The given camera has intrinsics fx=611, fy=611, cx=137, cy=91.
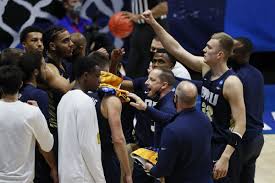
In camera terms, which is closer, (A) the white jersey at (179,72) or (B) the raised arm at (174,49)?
(B) the raised arm at (174,49)

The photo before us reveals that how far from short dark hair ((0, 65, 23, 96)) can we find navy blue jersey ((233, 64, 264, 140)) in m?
1.76

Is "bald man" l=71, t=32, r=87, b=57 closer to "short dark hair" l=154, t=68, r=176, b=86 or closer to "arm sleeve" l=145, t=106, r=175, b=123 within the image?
"short dark hair" l=154, t=68, r=176, b=86

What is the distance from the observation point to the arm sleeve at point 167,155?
371 cm

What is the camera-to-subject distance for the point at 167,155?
3740 millimetres

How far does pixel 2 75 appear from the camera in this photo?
3725mm

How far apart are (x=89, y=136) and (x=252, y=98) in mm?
1475

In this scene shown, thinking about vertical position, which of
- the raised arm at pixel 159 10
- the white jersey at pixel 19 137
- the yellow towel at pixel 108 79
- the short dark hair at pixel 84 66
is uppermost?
the raised arm at pixel 159 10

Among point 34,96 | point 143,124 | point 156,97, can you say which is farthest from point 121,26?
point 34,96

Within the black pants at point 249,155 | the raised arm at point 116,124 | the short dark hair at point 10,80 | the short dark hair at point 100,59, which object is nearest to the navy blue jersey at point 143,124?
the short dark hair at point 100,59

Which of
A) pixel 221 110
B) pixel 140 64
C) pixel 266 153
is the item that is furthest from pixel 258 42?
A: pixel 221 110

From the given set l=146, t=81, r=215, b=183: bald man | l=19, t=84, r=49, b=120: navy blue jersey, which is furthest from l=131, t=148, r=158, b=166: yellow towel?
l=19, t=84, r=49, b=120: navy blue jersey

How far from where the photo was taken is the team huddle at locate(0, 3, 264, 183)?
3768 millimetres

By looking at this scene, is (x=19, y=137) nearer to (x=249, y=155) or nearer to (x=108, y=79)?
(x=108, y=79)

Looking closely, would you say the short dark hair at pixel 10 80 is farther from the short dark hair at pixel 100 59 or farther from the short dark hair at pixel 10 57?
the short dark hair at pixel 100 59
